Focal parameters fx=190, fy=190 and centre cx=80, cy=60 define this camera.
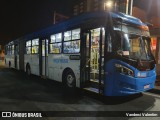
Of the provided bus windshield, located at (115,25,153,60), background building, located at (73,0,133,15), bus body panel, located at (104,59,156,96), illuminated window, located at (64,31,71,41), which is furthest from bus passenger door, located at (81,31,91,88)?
background building, located at (73,0,133,15)

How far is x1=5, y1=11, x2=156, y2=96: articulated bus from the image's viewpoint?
241 inches

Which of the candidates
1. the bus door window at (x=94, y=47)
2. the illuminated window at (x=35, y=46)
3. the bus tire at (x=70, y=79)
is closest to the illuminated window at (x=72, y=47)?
the bus door window at (x=94, y=47)

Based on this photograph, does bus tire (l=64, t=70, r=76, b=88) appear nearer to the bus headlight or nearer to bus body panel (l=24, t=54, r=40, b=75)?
the bus headlight

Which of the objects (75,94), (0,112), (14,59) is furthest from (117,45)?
(14,59)

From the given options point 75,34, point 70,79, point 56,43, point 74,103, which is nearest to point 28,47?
point 56,43

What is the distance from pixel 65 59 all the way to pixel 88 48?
4.98 ft

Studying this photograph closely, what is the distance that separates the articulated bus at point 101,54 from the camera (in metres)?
6.11

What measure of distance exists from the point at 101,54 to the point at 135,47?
4.00 feet

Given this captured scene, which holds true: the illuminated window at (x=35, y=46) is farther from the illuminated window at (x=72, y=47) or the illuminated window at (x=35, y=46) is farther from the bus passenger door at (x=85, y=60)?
the bus passenger door at (x=85, y=60)

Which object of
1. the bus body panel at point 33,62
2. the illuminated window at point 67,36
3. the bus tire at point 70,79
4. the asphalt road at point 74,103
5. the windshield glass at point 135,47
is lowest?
the asphalt road at point 74,103

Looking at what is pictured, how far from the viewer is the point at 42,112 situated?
5.51 meters

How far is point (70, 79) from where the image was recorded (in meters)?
8.35

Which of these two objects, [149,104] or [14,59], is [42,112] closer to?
[149,104]

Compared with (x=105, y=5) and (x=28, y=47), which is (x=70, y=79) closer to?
(x=28, y=47)
